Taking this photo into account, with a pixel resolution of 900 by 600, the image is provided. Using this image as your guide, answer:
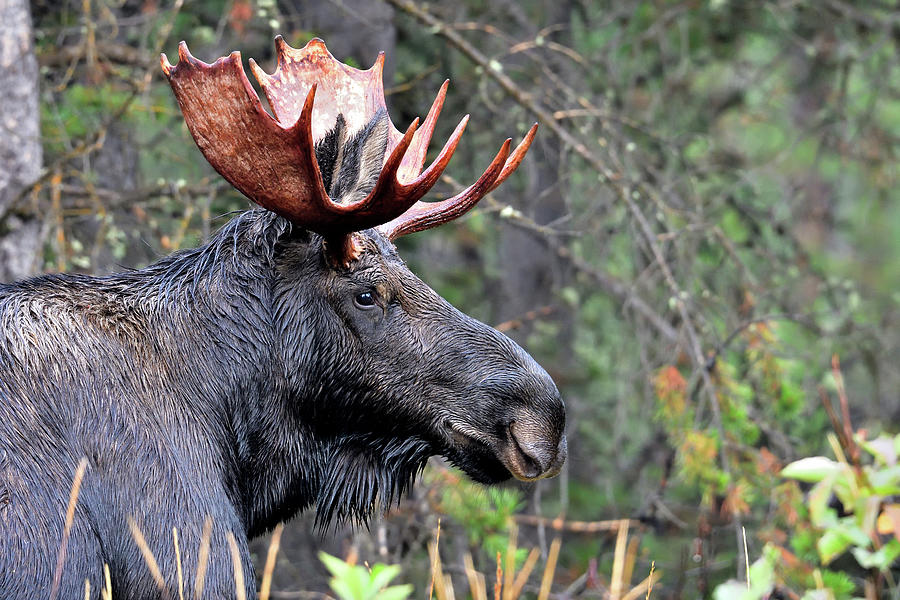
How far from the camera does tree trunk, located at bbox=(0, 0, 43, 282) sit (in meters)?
5.34

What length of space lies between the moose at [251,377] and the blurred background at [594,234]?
492 mm

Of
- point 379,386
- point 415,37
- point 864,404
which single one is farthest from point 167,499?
point 864,404

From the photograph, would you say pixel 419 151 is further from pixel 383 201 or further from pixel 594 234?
pixel 594 234

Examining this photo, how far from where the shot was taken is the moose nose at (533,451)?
3457 mm

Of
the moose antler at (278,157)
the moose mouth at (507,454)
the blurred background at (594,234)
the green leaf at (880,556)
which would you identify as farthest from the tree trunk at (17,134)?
the green leaf at (880,556)

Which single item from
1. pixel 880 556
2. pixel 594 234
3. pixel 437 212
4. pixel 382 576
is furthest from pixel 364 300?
pixel 594 234

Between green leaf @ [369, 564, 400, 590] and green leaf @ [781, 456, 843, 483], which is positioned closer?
green leaf @ [369, 564, 400, 590]

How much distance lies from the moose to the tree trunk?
2004 millimetres

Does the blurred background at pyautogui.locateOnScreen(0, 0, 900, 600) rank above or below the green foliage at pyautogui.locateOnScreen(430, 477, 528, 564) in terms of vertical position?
above

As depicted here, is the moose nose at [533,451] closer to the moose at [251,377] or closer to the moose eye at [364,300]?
the moose at [251,377]

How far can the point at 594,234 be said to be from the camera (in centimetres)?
684

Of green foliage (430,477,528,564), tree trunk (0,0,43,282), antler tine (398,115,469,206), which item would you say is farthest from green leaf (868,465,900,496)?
tree trunk (0,0,43,282)

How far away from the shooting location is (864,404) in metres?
11.2

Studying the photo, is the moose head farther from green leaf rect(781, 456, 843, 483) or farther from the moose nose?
green leaf rect(781, 456, 843, 483)
